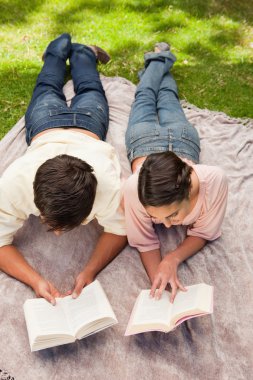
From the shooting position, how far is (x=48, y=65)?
372cm

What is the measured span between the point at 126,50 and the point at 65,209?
Answer: 9.31 feet

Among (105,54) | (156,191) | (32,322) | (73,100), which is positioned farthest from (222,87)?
(32,322)

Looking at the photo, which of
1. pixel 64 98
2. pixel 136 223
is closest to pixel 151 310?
pixel 136 223

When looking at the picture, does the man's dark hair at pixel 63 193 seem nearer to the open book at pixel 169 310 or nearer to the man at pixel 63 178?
the man at pixel 63 178

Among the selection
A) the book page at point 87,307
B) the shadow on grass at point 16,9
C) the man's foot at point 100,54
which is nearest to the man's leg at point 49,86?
the man's foot at point 100,54

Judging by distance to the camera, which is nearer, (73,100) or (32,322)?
(32,322)

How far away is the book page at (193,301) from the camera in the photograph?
203 cm

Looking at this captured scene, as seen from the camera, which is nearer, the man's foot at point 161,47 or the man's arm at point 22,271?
the man's arm at point 22,271

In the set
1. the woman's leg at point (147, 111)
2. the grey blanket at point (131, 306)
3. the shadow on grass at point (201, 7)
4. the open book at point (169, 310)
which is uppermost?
the shadow on grass at point (201, 7)

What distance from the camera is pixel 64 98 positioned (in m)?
3.51

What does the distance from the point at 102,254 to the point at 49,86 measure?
5.25 ft

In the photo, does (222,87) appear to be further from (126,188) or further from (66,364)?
(66,364)

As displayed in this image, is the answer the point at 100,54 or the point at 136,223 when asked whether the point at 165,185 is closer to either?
the point at 136,223

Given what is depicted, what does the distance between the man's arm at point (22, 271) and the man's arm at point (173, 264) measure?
0.55 m
